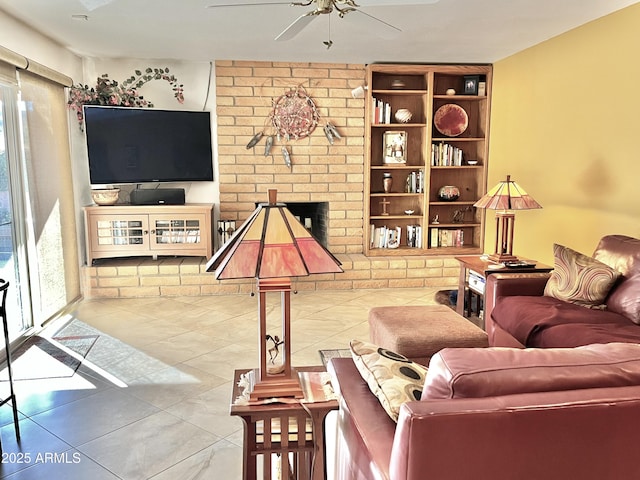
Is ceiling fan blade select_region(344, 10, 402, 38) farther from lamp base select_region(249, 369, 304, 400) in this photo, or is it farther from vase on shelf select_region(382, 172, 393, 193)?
vase on shelf select_region(382, 172, 393, 193)

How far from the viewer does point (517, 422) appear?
3.92ft

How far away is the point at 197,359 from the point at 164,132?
8.89ft

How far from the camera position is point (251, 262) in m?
1.49

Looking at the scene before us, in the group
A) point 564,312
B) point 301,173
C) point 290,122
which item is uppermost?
point 290,122

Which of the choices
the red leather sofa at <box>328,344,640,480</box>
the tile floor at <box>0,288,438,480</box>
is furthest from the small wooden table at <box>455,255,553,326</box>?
the red leather sofa at <box>328,344,640,480</box>

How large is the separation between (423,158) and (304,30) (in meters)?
2.24

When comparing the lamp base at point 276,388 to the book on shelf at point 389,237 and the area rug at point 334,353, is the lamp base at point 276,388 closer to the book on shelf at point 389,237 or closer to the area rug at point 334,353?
the area rug at point 334,353

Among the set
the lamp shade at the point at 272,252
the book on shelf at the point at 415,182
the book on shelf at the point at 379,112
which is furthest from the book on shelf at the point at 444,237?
the lamp shade at the point at 272,252

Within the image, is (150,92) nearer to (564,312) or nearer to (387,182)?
(387,182)

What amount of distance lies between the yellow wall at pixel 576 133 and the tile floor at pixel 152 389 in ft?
4.99

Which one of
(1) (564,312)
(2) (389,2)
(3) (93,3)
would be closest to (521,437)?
(1) (564,312)

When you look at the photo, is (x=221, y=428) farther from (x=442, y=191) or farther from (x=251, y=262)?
(x=442, y=191)

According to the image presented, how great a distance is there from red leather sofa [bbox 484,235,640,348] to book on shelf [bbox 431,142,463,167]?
241 centimetres

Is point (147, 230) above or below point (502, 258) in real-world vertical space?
above
